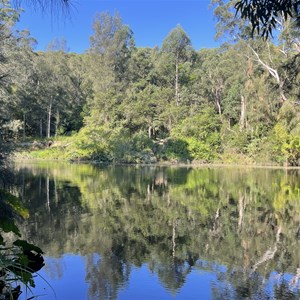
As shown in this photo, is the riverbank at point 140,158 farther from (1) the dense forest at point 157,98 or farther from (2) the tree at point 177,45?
(2) the tree at point 177,45

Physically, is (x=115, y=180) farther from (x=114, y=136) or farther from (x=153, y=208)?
(x=114, y=136)

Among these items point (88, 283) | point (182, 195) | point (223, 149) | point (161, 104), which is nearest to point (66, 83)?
point (161, 104)

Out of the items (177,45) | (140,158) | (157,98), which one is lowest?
(140,158)

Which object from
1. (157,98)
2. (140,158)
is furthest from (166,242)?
(157,98)

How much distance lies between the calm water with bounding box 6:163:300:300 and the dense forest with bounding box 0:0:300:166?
12.8 m

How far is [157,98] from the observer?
1502 inches

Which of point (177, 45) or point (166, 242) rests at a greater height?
point (177, 45)

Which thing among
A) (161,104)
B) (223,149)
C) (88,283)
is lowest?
(88,283)

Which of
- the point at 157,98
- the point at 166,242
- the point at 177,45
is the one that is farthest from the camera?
the point at 177,45

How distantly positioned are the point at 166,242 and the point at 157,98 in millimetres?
30268

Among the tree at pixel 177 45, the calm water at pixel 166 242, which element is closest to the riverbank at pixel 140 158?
the tree at pixel 177 45

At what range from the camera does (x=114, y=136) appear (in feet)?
114

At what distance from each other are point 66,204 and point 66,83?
31994 millimetres

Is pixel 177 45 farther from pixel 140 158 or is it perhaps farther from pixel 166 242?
pixel 166 242
